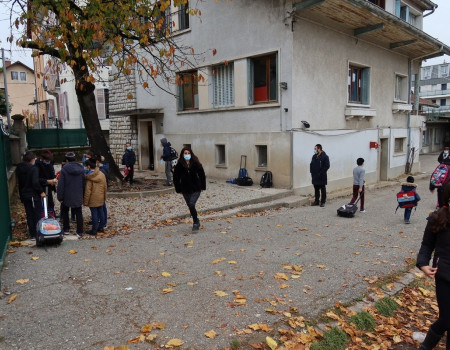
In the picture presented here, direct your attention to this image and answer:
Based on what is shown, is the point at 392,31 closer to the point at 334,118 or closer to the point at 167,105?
the point at 334,118

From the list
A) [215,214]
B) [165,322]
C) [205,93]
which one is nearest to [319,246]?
[215,214]

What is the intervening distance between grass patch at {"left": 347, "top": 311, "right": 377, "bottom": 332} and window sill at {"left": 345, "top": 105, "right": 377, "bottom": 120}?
11442 mm

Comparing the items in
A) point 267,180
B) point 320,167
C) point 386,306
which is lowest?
point 386,306

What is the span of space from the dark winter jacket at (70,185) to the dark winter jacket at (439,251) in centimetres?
596

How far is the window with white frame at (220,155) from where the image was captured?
14617 mm

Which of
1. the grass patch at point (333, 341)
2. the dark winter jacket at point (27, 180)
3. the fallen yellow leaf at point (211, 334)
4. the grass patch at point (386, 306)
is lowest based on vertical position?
the grass patch at point (386, 306)

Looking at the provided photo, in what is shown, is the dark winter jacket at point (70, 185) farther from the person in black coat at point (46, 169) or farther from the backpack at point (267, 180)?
the backpack at point (267, 180)

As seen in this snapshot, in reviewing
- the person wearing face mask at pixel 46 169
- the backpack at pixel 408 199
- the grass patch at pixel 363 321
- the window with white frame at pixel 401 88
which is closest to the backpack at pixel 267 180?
the backpack at pixel 408 199

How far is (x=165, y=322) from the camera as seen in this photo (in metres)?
3.93

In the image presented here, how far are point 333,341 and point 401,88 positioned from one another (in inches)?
739

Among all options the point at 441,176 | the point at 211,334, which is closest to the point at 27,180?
the point at 211,334

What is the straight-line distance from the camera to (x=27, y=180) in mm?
6688

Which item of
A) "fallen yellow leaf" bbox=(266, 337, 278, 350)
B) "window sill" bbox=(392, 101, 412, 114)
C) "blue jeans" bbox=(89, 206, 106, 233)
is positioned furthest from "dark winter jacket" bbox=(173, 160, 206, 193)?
"window sill" bbox=(392, 101, 412, 114)

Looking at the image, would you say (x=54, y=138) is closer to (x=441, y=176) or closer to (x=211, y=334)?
(x=441, y=176)
